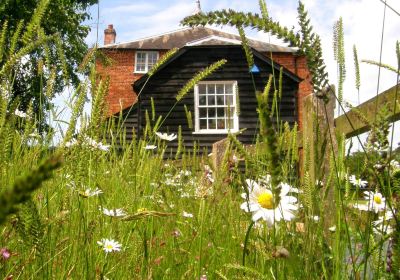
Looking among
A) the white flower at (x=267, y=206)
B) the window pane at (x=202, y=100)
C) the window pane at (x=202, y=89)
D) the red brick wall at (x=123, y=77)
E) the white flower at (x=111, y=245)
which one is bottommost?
the white flower at (x=111, y=245)

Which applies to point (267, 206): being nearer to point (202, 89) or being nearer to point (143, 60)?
point (202, 89)

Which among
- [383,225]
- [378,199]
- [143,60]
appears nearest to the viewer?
[383,225]

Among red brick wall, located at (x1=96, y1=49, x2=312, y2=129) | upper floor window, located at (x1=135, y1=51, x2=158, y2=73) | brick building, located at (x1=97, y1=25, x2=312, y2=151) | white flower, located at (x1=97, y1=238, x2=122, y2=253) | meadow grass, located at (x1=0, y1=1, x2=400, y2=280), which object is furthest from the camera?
upper floor window, located at (x1=135, y1=51, x2=158, y2=73)

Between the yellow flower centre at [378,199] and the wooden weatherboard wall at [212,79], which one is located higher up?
the wooden weatherboard wall at [212,79]

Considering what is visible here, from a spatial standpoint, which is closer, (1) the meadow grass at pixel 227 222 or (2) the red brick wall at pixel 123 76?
(1) the meadow grass at pixel 227 222

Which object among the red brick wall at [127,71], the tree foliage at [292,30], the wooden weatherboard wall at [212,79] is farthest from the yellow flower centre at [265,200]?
the red brick wall at [127,71]

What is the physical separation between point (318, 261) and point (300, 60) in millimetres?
23152

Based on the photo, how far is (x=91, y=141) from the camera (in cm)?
126

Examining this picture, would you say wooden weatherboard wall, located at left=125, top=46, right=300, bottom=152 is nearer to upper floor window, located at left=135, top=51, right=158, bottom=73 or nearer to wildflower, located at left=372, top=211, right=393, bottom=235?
upper floor window, located at left=135, top=51, right=158, bottom=73

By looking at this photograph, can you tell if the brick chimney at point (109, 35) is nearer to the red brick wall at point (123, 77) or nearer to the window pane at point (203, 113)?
the red brick wall at point (123, 77)

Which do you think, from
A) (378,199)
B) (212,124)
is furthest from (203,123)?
(378,199)

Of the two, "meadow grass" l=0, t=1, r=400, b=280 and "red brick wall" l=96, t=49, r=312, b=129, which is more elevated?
"red brick wall" l=96, t=49, r=312, b=129

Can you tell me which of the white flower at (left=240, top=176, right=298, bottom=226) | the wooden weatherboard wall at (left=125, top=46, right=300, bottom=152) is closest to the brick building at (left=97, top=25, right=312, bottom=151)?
the wooden weatherboard wall at (left=125, top=46, right=300, bottom=152)

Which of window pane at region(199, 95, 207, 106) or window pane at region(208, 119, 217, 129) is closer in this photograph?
window pane at region(208, 119, 217, 129)
